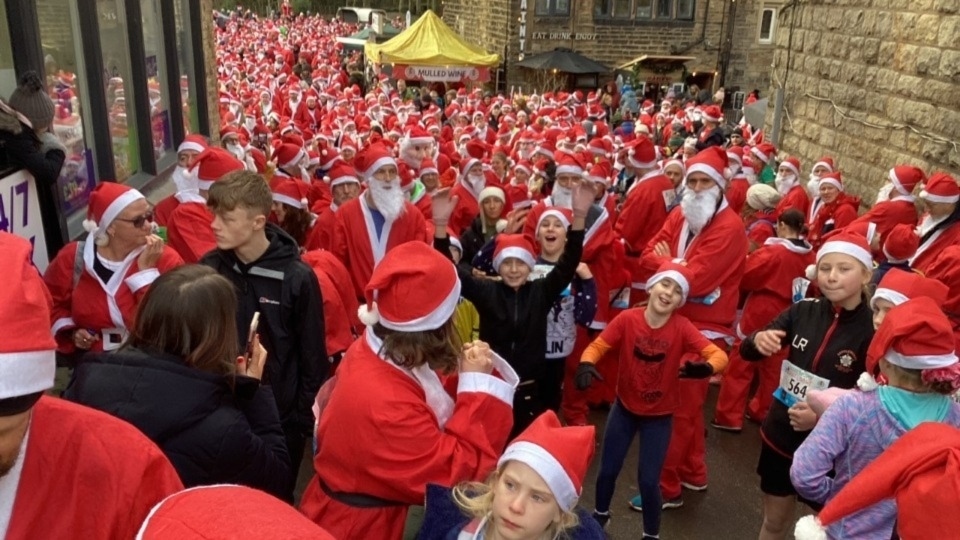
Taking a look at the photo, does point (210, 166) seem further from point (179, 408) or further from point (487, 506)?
point (487, 506)

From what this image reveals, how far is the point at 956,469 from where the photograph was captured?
1704 mm

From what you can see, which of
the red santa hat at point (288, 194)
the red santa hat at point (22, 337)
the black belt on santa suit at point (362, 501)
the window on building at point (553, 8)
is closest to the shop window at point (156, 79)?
the red santa hat at point (288, 194)

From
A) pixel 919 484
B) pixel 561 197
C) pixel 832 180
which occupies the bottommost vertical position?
pixel 832 180

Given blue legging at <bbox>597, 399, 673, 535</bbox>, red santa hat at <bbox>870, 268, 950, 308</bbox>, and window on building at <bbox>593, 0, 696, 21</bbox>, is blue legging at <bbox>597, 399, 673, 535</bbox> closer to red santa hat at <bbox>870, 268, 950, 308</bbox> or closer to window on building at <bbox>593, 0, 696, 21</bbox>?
red santa hat at <bbox>870, 268, 950, 308</bbox>

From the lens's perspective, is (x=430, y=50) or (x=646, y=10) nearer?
(x=430, y=50)

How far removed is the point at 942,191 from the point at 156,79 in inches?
299

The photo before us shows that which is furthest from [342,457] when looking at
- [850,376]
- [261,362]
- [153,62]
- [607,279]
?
[153,62]

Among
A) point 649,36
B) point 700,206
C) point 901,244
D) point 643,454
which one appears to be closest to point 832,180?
point 901,244

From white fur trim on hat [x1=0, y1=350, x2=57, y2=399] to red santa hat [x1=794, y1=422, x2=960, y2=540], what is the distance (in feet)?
6.22

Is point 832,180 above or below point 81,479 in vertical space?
below

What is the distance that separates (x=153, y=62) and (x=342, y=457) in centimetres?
690

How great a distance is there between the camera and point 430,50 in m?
22.0

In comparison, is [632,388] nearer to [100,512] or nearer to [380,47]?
[100,512]

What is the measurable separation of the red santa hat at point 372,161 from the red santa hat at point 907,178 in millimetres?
4727
